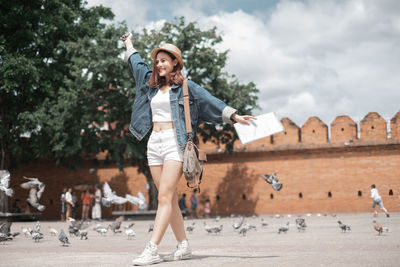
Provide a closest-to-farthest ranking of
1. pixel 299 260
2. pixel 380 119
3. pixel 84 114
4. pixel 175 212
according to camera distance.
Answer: pixel 299 260 → pixel 175 212 → pixel 84 114 → pixel 380 119

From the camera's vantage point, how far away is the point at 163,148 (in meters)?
4.96

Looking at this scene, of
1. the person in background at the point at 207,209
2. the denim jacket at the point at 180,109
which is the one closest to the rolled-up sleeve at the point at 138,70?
the denim jacket at the point at 180,109

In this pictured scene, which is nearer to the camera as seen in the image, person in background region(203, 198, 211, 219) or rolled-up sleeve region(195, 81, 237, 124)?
rolled-up sleeve region(195, 81, 237, 124)

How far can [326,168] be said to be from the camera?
2367 centimetres

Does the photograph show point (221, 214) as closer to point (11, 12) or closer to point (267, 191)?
point (267, 191)

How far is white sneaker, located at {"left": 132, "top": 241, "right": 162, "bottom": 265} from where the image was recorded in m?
4.45

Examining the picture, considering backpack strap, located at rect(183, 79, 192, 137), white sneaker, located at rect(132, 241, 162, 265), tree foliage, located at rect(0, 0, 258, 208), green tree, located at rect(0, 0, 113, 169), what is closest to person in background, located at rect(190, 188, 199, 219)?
tree foliage, located at rect(0, 0, 258, 208)

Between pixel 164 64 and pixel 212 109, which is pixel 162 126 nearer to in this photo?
pixel 212 109

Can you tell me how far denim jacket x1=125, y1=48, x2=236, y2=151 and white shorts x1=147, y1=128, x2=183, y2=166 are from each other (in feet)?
0.21

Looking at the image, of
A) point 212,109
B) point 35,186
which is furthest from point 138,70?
point 35,186

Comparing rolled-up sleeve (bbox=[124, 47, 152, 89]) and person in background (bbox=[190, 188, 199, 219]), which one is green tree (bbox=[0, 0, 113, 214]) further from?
rolled-up sleeve (bbox=[124, 47, 152, 89])

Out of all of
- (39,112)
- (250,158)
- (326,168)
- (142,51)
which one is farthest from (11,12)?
(326,168)

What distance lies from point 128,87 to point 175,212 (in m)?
13.8

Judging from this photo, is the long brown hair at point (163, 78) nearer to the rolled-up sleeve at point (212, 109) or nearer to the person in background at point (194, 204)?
the rolled-up sleeve at point (212, 109)
